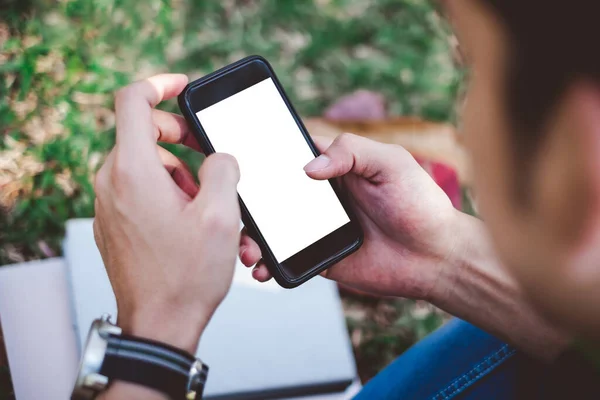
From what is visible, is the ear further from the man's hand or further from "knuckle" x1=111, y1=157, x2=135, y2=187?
"knuckle" x1=111, y1=157, x2=135, y2=187

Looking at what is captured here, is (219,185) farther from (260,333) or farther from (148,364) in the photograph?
(260,333)

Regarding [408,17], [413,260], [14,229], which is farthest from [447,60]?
[14,229]

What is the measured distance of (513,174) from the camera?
1.55ft

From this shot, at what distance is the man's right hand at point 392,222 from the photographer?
1019mm

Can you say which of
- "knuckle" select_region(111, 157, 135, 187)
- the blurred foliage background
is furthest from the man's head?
the blurred foliage background

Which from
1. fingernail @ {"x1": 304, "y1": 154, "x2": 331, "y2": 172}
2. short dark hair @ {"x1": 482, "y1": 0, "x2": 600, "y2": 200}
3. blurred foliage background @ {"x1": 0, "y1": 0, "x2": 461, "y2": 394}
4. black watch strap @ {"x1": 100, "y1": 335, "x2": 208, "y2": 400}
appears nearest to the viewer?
short dark hair @ {"x1": 482, "y1": 0, "x2": 600, "y2": 200}

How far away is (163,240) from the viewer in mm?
739

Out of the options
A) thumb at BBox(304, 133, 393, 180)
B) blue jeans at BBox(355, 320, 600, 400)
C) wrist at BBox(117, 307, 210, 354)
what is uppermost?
thumb at BBox(304, 133, 393, 180)

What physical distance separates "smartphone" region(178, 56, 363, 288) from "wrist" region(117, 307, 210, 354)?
27 centimetres

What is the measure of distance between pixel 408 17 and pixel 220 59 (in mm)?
Answer: 808

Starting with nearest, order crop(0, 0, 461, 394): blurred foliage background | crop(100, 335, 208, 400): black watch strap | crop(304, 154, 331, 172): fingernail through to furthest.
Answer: crop(100, 335, 208, 400): black watch strap, crop(304, 154, 331, 172): fingernail, crop(0, 0, 461, 394): blurred foliage background

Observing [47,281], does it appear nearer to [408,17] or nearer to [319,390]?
[319,390]

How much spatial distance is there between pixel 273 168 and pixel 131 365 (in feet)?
1.53

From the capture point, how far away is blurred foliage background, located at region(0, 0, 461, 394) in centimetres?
149
